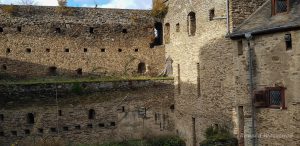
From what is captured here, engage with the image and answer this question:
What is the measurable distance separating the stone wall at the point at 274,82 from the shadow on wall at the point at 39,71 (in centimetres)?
1084

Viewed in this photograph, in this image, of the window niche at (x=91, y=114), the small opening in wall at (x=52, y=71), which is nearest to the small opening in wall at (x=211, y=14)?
the window niche at (x=91, y=114)

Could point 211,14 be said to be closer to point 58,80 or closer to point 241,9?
point 241,9

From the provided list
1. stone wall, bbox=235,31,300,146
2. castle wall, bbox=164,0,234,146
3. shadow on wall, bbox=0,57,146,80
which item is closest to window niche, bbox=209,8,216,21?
castle wall, bbox=164,0,234,146

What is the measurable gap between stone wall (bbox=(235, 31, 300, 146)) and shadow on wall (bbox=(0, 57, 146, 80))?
1084 cm

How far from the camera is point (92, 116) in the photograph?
78.8 feet

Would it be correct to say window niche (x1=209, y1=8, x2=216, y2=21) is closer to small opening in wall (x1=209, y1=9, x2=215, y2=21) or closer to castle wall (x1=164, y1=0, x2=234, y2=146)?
small opening in wall (x1=209, y1=9, x2=215, y2=21)

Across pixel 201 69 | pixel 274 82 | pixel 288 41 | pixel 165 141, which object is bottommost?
pixel 165 141

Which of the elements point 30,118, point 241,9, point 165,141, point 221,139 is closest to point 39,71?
point 30,118

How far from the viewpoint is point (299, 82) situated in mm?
15211

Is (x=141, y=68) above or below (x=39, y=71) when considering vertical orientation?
above

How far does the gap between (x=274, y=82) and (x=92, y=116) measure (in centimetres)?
1150

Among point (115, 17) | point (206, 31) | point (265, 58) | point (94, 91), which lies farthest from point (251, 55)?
point (115, 17)

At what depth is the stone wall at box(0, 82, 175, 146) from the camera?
2264cm

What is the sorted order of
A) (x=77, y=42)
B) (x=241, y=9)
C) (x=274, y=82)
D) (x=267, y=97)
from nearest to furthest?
(x=274, y=82)
(x=267, y=97)
(x=241, y=9)
(x=77, y=42)
